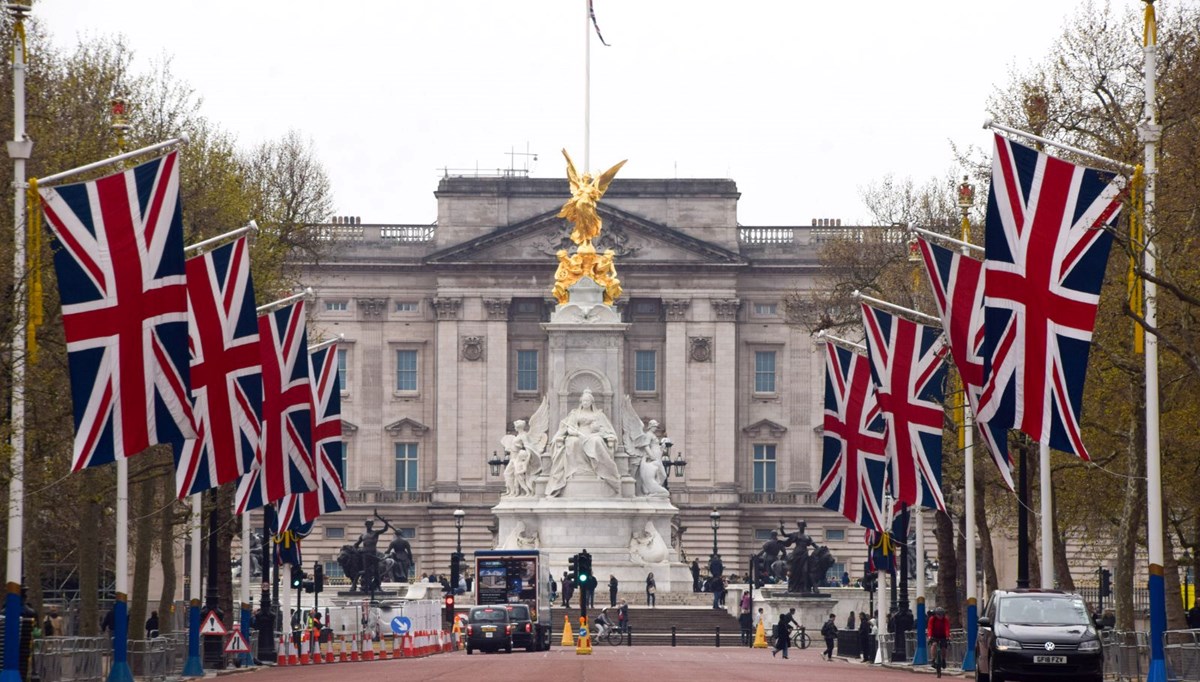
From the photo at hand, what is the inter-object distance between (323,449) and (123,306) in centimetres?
2000

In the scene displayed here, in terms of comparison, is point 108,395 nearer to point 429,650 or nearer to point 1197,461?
point 1197,461

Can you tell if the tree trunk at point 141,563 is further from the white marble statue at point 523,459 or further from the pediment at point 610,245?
the pediment at point 610,245

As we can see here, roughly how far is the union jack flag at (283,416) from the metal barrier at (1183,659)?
18462mm

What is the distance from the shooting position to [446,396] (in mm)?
146750

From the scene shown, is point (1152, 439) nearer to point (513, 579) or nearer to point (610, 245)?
point (513, 579)

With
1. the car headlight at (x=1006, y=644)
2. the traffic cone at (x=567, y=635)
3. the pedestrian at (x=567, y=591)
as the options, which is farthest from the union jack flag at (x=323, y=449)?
the pedestrian at (x=567, y=591)

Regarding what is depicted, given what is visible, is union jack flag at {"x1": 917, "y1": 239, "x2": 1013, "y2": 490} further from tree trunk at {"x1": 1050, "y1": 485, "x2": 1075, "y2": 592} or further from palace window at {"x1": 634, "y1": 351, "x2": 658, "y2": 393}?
palace window at {"x1": 634, "y1": 351, "x2": 658, "y2": 393}

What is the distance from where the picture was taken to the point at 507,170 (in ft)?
496

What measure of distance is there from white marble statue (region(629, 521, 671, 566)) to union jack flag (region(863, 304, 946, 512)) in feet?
142

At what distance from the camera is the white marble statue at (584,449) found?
9438 cm

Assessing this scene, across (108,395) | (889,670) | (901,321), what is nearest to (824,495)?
(889,670)

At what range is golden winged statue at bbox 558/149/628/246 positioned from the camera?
10038 centimetres

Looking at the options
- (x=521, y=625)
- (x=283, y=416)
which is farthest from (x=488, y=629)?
(x=283, y=416)

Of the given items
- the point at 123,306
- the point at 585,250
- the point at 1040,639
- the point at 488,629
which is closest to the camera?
the point at 123,306
